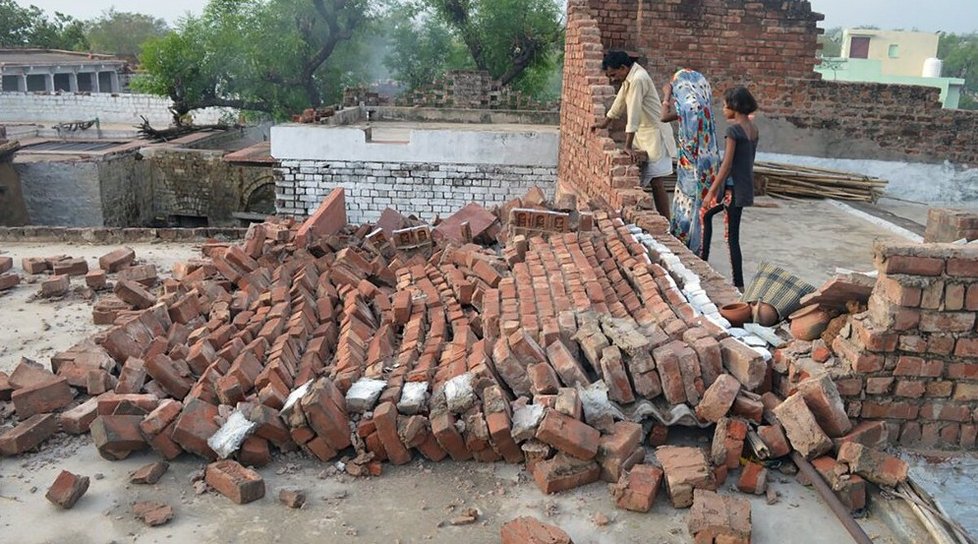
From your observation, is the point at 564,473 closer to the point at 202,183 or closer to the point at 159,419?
the point at 159,419

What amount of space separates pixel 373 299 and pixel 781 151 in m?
6.59

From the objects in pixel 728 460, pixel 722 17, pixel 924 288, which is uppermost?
pixel 722 17

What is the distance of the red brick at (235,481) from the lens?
3.24 meters

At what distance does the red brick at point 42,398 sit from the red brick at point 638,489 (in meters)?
3.10

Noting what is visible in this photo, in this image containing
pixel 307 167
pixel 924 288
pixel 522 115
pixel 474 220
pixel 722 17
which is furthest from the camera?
pixel 522 115

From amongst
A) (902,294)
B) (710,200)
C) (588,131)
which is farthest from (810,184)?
(902,294)

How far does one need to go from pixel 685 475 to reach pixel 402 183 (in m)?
8.97

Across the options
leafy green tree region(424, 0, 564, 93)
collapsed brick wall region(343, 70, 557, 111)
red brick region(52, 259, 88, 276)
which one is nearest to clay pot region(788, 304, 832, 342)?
red brick region(52, 259, 88, 276)

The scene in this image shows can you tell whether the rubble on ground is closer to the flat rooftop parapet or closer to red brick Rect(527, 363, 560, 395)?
red brick Rect(527, 363, 560, 395)

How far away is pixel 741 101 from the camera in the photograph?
511 cm

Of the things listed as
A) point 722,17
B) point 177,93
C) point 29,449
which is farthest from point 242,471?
point 177,93

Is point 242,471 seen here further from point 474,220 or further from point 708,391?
point 474,220

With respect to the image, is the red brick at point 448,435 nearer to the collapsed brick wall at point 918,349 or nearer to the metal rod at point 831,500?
the metal rod at point 831,500

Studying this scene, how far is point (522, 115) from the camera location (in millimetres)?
15430
